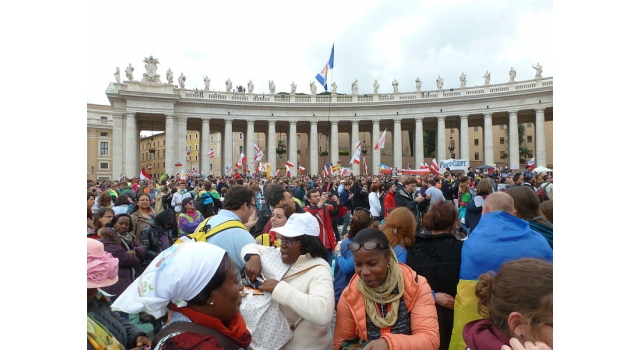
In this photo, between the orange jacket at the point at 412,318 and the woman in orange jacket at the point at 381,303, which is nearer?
the orange jacket at the point at 412,318

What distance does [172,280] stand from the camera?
1.97 metres

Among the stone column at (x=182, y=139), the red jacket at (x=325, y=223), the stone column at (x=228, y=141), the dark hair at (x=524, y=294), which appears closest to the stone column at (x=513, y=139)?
the stone column at (x=228, y=141)

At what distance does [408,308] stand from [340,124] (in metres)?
47.0

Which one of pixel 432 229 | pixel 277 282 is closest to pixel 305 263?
pixel 277 282

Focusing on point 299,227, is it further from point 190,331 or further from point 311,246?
point 190,331

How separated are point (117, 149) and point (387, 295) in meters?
43.5

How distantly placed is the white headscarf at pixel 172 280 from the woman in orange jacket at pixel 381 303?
1.20 meters

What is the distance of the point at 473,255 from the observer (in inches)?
121

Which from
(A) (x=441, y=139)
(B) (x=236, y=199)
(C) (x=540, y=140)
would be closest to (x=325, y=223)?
(B) (x=236, y=199)

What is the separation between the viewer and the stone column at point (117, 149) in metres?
39.7

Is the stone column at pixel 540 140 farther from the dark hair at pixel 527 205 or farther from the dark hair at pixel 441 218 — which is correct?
the dark hair at pixel 441 218

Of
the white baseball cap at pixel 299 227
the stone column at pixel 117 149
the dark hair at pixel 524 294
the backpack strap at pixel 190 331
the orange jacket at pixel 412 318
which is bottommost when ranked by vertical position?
the orange jacket at pixel 412 318

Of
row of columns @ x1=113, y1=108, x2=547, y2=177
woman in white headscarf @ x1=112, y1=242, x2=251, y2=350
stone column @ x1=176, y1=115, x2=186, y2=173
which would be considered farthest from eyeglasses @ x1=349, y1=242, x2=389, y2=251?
stone column @ x1=176, y1=115, x2=186, y2=173

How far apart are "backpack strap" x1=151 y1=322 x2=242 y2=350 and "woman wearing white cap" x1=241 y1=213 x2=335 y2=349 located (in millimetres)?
623
